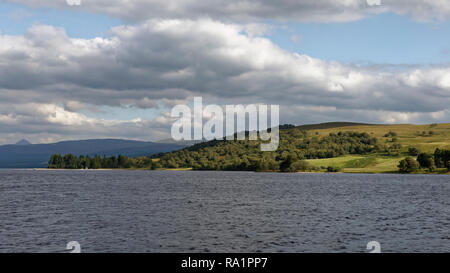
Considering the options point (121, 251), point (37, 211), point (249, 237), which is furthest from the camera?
point (37, 211)

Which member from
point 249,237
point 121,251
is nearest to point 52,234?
point 121,251

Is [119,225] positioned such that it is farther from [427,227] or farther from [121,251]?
[427,227]

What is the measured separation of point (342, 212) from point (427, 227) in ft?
65.1

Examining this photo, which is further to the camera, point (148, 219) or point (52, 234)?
point (148, 219)

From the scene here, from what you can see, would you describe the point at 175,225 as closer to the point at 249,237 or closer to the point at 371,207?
the point at 249,237

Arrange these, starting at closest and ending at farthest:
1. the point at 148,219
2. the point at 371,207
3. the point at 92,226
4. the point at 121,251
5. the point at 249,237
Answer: the point at 121,251, the point at 249,237, the point at 92,226, the point at 148,219, the point at 371,207

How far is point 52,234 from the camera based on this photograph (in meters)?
54.6

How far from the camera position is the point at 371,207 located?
301ft

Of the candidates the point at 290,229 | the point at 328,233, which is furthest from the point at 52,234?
the point at 328,233

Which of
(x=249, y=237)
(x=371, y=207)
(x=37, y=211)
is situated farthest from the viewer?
(x=371, y=207)

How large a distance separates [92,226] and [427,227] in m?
49.9
